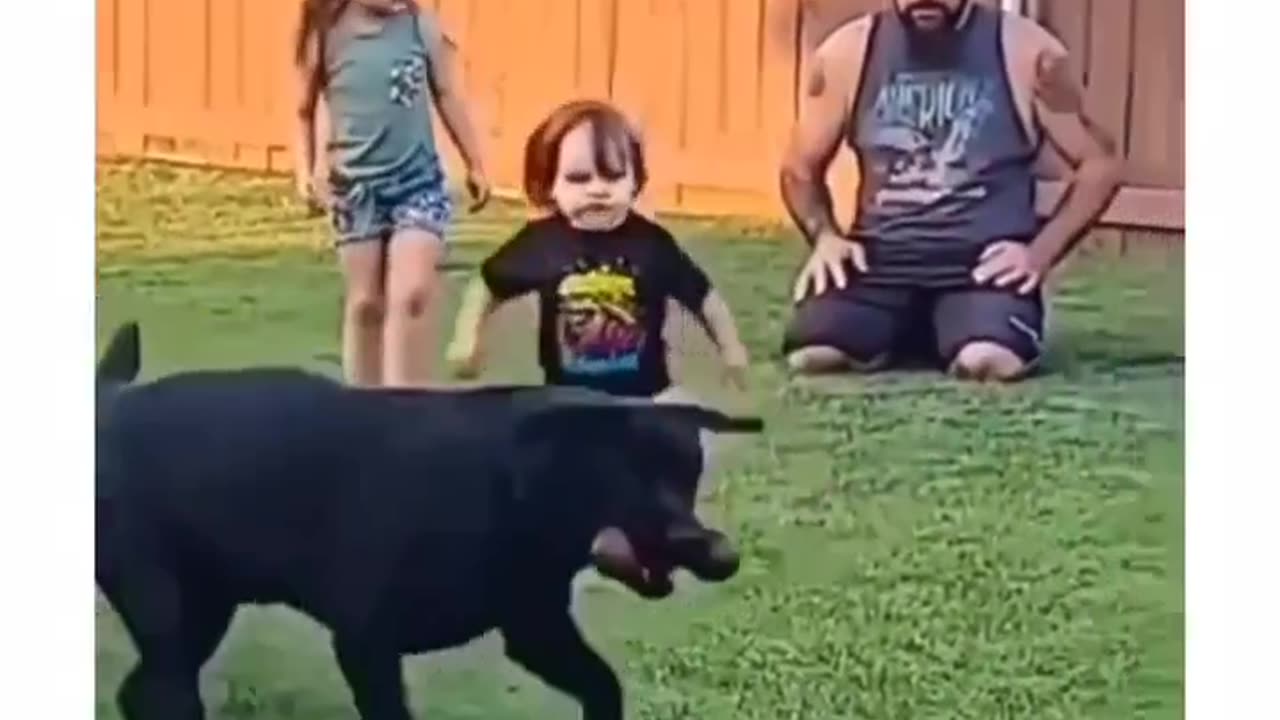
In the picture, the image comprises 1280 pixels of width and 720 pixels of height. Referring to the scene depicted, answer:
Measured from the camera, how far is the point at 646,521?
111cm

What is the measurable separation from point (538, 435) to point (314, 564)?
0.45ft

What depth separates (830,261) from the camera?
1118 mm

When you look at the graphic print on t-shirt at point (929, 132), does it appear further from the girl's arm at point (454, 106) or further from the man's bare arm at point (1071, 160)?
the girl's arm at point (454, 106)

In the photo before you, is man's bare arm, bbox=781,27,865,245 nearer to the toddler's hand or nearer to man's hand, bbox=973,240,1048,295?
man's hand, bbox=973,240,1048,295

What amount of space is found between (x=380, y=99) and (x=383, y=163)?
0.11 ft

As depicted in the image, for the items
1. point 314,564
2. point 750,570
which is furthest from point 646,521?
point 314,564

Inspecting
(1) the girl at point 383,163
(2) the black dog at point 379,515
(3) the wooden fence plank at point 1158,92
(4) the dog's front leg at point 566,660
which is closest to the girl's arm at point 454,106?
(1) the girl at point 383,163

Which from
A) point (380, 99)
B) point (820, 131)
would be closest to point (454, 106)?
point (380, 99)

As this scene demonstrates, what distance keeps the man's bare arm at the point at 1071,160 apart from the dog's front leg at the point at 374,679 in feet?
1.33

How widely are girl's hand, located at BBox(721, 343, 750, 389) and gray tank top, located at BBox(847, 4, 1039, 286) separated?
81mm

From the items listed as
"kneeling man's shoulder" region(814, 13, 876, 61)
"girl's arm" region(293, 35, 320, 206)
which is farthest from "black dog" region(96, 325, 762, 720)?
"kneeling man's shoulder" region(814, 13, 876, 61)

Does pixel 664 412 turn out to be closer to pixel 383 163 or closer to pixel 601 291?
pixel 601 291
